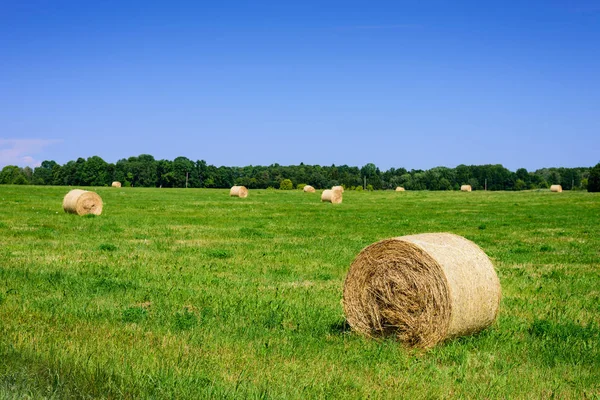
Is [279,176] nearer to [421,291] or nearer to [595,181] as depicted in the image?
[595,181]

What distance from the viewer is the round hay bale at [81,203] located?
104 ft

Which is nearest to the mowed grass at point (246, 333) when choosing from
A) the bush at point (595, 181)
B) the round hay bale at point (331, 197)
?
the round hay bale at point (331, 197)

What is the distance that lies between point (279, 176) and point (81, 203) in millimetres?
109865

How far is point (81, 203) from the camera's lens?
3172cm

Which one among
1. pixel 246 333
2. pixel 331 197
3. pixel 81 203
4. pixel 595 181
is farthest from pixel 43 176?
pixel 246 333

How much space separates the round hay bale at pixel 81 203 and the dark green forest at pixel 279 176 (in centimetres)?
9341

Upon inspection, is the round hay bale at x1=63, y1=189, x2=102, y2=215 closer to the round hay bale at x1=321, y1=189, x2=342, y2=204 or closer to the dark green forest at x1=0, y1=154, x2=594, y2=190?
the round hay bale at x1=321, y1=189, x2=342, y2=204

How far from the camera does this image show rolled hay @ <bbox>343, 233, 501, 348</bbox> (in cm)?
875

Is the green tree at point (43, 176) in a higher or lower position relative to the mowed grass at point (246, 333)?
higher

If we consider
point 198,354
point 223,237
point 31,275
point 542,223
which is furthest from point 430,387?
point 542,223

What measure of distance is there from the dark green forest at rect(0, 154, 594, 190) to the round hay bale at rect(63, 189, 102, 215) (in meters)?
93.4

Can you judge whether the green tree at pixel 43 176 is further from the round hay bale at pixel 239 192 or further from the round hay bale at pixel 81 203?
the round hay bale at pixel 81 203

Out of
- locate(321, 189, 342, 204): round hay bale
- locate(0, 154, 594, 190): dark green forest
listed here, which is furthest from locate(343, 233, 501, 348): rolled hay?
locate(0, 154, 594, 190): dark green forest

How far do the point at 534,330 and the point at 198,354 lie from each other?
505 centimetres
